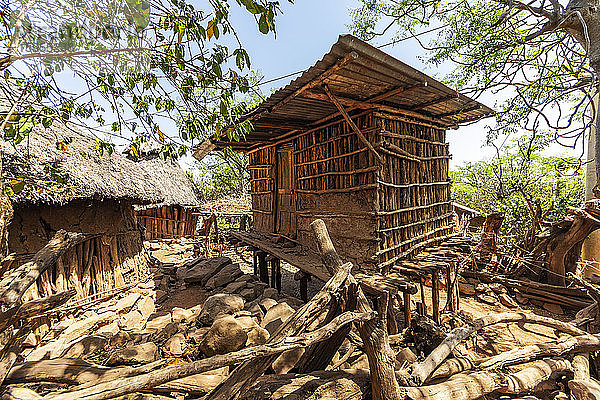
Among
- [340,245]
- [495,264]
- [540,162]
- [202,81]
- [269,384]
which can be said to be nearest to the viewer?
[269,384]

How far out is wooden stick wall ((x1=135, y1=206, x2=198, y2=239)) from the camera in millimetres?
15617

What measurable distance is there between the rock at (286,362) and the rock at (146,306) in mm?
4410

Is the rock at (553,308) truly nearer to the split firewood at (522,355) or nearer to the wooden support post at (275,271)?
the split firewood at (522,355)

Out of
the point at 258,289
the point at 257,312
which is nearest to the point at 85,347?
the point at 257,312

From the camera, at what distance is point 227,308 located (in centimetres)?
442

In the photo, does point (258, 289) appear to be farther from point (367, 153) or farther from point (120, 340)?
point (367, 153)

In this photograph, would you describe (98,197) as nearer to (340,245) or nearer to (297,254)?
(297,254)

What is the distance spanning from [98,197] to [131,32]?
15.8 feet

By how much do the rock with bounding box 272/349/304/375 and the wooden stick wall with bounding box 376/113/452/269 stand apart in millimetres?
2706

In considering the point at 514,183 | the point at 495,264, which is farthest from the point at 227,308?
the point at 514,183

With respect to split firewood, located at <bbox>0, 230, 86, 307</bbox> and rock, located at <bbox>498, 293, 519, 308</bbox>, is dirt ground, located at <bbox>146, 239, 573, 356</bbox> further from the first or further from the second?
split firewood, located at <bbox>0, 230, 86, 307</bbox>

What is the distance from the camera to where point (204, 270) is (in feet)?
26.9

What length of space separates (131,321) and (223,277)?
2.44 m

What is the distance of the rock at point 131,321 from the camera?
5.12 m
